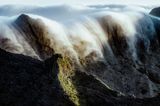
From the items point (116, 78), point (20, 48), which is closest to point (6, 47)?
point (20, 48)

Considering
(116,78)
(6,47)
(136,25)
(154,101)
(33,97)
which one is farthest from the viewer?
(136,25)

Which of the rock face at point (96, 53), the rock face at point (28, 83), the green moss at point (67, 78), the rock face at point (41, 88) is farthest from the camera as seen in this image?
the rock face at point (96, 53)

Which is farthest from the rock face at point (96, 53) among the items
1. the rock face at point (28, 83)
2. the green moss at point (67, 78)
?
the rock face at point (28, 83)

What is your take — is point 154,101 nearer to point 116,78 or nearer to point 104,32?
point 116,78

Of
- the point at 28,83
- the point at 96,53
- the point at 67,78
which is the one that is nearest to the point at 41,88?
the point at 28,83

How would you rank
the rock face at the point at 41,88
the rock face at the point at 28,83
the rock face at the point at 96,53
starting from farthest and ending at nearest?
the rock face at the point at 96,53
the rock face at the point at 41,88
the rock face at the point at 28,83

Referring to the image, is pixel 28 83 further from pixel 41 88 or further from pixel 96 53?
pixel 96 53

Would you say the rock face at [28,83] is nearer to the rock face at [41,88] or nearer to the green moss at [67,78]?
the rock face at [41,88]

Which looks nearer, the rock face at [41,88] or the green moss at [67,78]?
the rock face at [41,88]

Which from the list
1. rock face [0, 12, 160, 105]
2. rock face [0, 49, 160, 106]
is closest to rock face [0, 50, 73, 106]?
rock face [0, 49, 160, 106]
